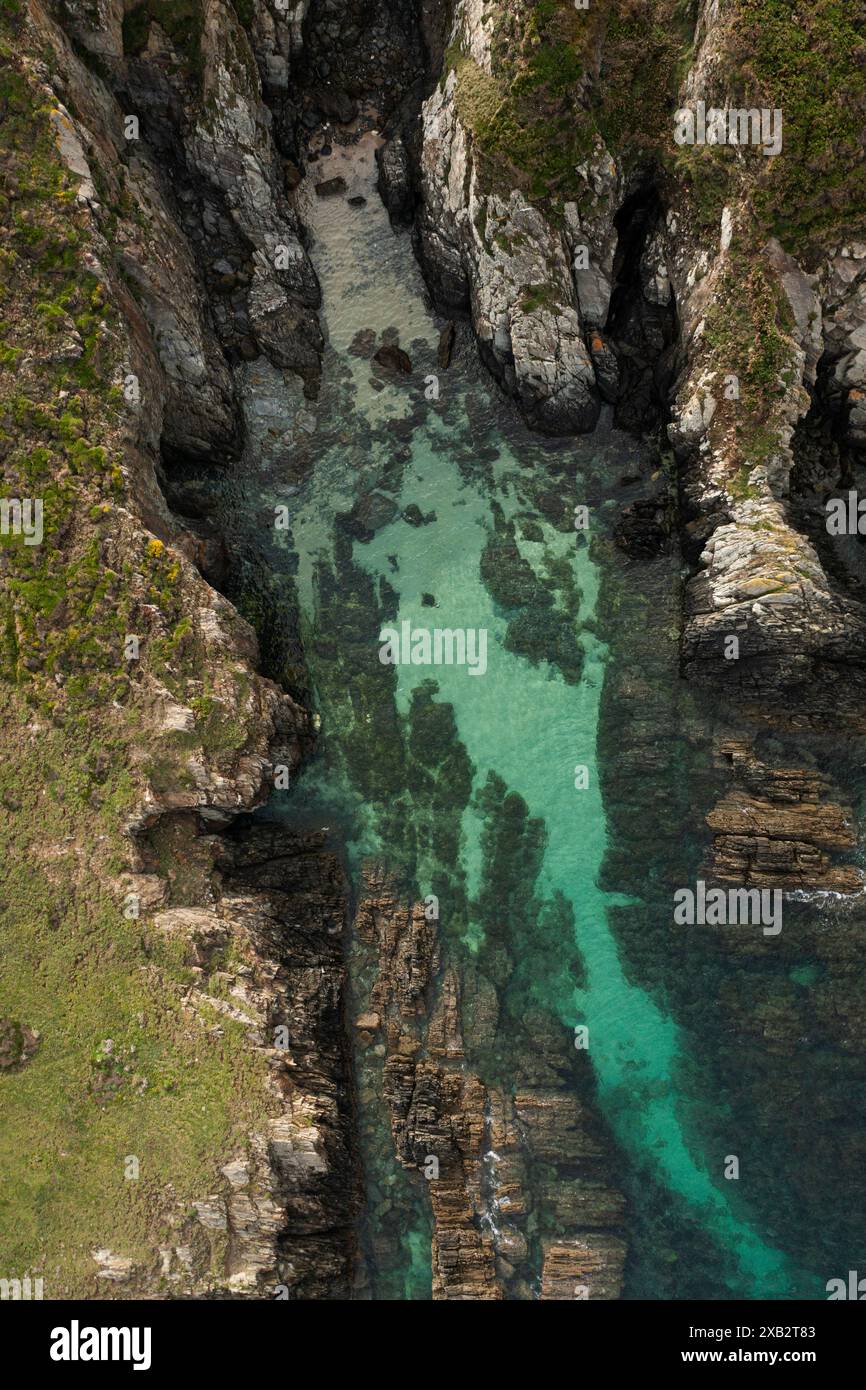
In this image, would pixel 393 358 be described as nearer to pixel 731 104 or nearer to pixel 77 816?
pixel 731 104

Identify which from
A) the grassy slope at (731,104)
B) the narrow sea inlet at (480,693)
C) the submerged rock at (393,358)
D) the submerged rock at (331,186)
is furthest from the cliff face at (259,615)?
the submerged rock at (393,358)

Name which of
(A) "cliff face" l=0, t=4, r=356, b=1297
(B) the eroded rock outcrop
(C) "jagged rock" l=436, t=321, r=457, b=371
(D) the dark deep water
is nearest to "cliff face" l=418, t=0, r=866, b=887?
(C) "jagged rock" l=436, t=321, r=457, b=371

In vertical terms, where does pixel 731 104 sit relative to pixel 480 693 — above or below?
above

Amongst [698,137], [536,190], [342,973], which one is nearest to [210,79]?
[536,190]

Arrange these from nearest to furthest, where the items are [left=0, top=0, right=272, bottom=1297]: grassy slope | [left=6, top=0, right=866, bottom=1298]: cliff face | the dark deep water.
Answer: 1. [left=0, top=0, right=272, bottom=1297]: grassy slope
2. [left=6, top=0, right=866, bottom=1298]: cliff face
3. the dark deep water

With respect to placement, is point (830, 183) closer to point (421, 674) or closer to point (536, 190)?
point (536, 190)

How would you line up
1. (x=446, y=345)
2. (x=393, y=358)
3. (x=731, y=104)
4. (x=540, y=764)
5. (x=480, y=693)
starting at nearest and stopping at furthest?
(x=731, y=104) < (x=540, y=764) < (x=480, y=693) < (x=446, y=345) < (x=393, y=358)

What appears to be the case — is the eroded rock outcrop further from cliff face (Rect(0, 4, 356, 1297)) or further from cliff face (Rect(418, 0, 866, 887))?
cliff face (Rect(418, 0, 866, 887))

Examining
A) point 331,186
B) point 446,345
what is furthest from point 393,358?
point 331,186
